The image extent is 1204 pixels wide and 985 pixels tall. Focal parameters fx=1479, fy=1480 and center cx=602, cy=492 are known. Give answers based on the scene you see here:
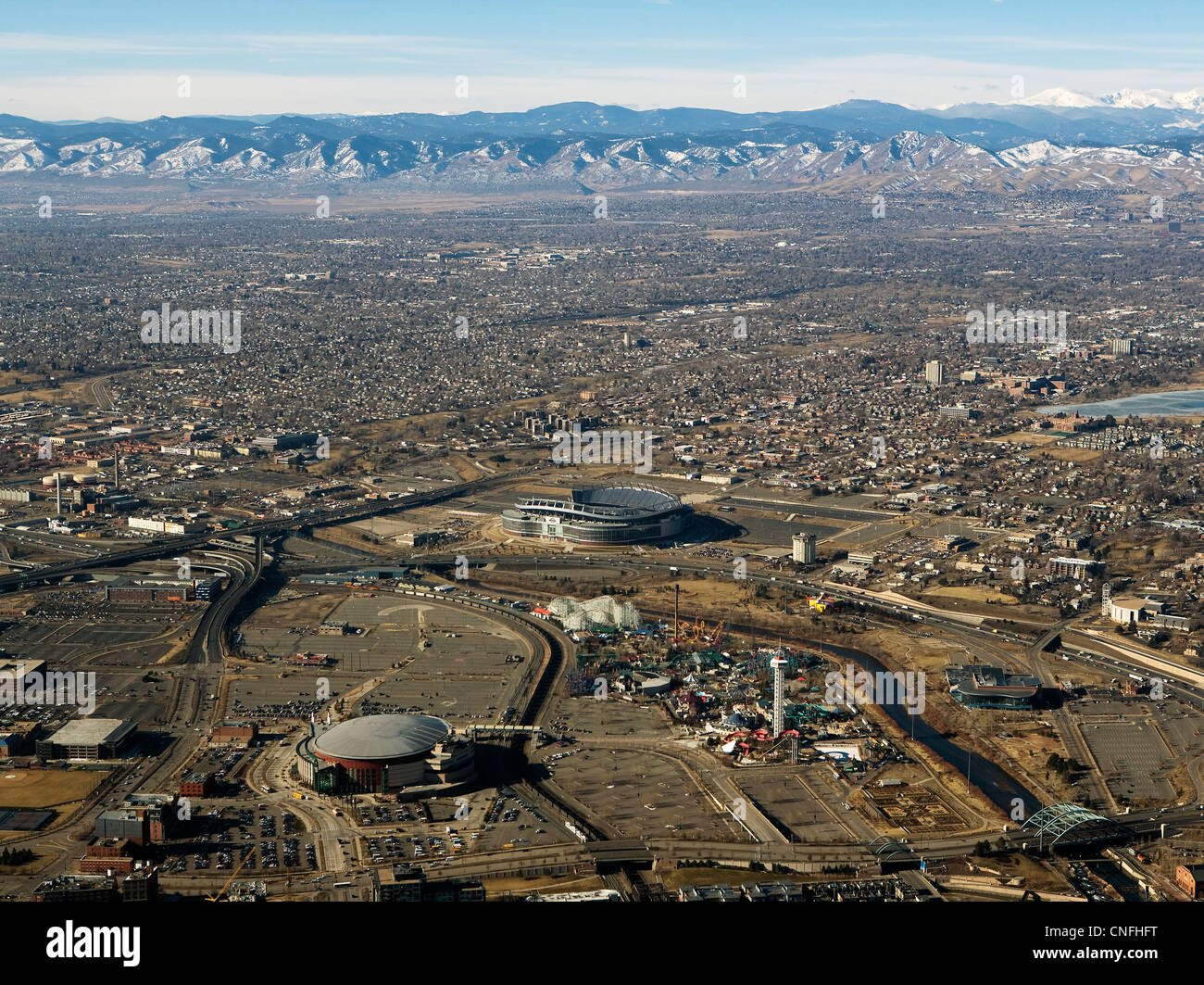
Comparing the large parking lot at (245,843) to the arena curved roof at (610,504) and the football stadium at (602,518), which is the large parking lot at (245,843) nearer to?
the football stadium at (602,518)

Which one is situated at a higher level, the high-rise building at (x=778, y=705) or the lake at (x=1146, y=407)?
the lake at (x=1146, y=407)

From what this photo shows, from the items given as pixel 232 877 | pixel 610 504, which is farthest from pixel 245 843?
pixel 610 504

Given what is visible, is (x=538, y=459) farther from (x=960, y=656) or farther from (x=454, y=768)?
(x=454, y=768)

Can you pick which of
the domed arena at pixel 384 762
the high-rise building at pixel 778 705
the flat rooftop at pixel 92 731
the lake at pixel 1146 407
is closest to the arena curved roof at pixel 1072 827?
the high-rise building at pixel 778 705

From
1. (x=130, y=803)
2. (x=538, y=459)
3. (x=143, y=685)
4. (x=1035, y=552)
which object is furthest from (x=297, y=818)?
(x=538, y=459)

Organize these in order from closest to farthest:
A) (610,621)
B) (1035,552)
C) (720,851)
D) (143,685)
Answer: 1. (720,851)
2. (143,685)
3. (610,621)
4. (1035,552)

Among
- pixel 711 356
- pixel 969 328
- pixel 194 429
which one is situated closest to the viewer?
pixel 194 429

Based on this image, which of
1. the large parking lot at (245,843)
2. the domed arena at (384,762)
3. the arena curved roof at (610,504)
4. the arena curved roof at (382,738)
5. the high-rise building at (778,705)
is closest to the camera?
the large parking lot at (245,843)
